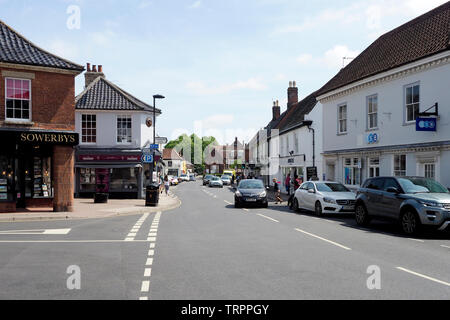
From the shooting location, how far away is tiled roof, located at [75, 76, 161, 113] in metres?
31.6

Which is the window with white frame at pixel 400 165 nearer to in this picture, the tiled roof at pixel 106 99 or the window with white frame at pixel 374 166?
the window with white frame at pixel 374 166

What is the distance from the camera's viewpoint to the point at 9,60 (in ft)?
64.0

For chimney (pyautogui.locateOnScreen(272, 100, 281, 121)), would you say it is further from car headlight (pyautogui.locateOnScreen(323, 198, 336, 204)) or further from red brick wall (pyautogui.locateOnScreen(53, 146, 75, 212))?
red brick wall (pyautogui.locateOnScreen(53, 146, 75, 212))

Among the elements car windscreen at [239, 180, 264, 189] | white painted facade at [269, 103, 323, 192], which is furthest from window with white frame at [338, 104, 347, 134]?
car windscreen at [239, 180, 264, 189]

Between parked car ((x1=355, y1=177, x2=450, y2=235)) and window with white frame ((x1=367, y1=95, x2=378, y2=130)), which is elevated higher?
window with white frame ((x1=367, y1=95, x2=378, y2=130))

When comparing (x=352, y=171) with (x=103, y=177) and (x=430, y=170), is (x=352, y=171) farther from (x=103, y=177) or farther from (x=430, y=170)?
(x=103, y=177)

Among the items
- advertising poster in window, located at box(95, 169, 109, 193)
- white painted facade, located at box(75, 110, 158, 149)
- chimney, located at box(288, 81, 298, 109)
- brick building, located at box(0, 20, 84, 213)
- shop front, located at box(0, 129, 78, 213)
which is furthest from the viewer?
chimney, located at box(288, 81, 298, 109)

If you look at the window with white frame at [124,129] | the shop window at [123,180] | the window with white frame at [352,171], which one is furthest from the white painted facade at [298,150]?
the window with white frame at [124,129]

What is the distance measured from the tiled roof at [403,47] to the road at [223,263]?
9.86 metres

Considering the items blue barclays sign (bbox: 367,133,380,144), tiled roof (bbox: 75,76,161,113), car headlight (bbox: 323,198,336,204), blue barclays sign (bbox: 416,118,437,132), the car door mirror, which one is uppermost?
tiled roof (bbox: 75,76,161,113)

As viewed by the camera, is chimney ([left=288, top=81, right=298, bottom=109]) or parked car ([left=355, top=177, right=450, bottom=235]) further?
chimney ([left=288, top=81, right=298, bottom=109])

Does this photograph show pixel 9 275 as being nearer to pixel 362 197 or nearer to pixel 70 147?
pixel 362 197

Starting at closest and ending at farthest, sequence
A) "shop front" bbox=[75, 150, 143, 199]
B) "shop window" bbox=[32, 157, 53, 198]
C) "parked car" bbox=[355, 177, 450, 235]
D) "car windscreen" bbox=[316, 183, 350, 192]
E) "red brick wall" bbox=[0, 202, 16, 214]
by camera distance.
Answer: "parked car" bbox=[355, 177, 450, 235] < "red brick wall" bbox=[0, 202, 16, 214] < "car windscreen" bbox=[316, 183, 350, 192] < "shop window" bbox=[32, 157, 53, 198] < "shop front" bbox=[75, 150, 143, 199]
